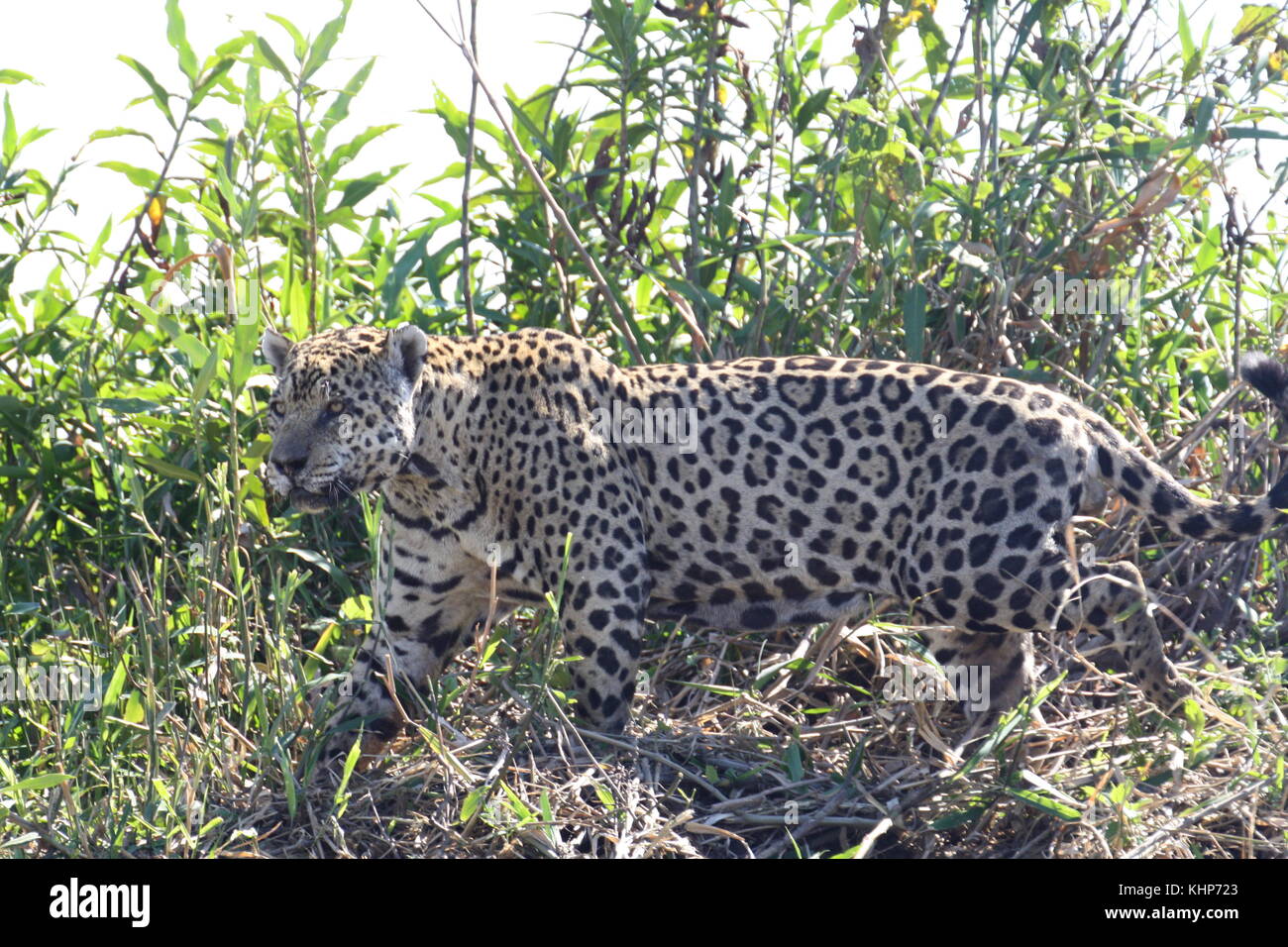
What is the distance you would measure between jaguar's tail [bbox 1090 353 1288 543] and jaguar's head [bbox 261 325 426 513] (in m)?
2.59

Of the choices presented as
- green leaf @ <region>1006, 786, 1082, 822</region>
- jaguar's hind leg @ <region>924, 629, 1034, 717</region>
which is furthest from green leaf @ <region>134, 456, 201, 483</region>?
green leaf @ <region>1006, 786, 1082, 822</region>

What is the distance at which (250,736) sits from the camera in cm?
613

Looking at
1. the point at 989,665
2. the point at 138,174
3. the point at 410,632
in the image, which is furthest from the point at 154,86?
the point at 989,665

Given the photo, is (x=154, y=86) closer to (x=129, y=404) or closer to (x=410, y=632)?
(x=129, y=404)

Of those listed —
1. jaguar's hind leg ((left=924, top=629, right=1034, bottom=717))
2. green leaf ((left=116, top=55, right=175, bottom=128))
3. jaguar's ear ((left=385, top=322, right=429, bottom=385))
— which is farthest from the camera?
green leaf ((left=116, top=55, right=175, bottom=128))

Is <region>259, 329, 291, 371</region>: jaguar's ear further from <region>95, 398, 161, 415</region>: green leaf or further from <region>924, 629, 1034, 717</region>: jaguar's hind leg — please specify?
<region>924, 629, 1034, 717</region>: jaguar's hind leg

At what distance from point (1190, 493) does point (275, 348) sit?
11.5 ft

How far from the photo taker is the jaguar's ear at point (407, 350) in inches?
233

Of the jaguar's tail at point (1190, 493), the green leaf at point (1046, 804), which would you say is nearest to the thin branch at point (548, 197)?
the jaguar's tail at point (1190, 493)

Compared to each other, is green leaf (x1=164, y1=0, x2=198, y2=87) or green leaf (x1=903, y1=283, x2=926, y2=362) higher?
green leaf (x1=164, y1=0, x2=198, y2=87)

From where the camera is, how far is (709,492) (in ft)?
20.1

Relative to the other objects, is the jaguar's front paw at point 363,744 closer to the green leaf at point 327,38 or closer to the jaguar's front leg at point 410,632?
the jaguar's front leg at point 410,632

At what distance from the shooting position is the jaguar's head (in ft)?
18.8
